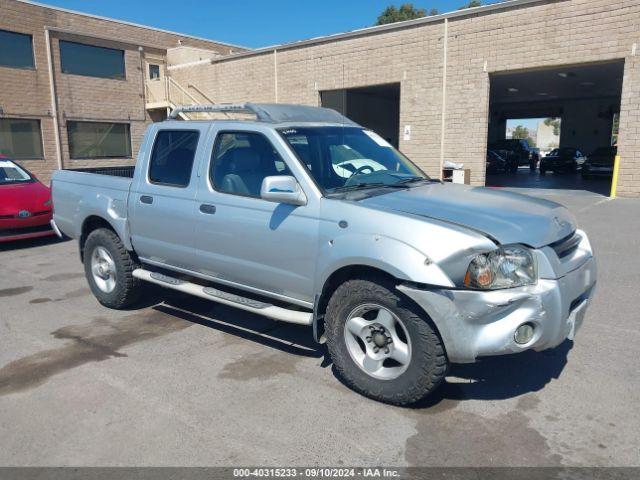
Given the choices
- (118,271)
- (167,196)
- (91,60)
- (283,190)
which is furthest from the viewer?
(91,60)

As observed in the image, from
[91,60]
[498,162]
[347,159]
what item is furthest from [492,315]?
[498,162]

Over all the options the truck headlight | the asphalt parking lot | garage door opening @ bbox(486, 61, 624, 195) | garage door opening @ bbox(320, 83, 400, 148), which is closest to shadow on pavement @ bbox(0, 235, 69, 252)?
the asphalt parking lot

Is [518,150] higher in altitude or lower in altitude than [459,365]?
higher

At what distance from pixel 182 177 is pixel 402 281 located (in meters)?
2.52

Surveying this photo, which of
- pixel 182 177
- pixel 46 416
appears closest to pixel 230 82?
pixel 182 177

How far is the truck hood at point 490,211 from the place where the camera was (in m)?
3.30

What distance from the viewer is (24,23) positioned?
20.8m

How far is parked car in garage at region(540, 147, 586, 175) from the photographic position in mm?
28688

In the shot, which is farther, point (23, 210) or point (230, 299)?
point (23, 210)

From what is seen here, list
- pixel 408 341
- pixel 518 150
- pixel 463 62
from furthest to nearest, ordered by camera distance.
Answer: pixel 518 150
pixel 463 62
pixel 408 341

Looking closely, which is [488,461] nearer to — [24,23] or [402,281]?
[402,281]

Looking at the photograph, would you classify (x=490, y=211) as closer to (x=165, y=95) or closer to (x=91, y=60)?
(x=165, y=95)

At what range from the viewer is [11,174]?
34.1 ft

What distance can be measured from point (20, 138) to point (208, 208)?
809 inches
